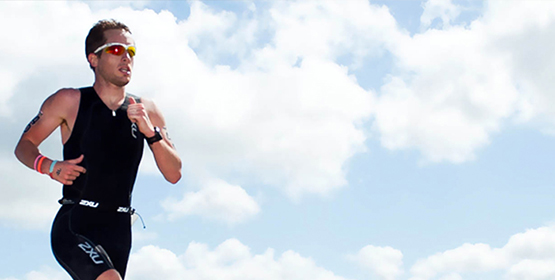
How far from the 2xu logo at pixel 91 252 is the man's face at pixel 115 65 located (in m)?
1.65

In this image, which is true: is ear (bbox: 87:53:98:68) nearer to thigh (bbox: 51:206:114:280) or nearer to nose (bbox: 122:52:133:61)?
nose (bbox: 122:52:133:61)

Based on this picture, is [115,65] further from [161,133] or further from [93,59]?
[161,133]

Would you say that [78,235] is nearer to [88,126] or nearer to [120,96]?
[88,126]

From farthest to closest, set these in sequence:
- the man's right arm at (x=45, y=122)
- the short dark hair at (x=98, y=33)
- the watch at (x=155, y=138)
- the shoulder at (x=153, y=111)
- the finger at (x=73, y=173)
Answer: the shoulder at (x=153, y=111) → the short dark hair at (x=98, y=33) → the man's right arm at (x=45, y=122) → the watch at (x=155, y=138) → the finger at (x=73, y=173)

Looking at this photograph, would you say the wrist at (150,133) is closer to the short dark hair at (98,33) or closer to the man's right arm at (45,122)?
the man's right arm at (45,122)

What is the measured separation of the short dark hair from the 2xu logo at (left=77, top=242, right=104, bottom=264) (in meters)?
2.00

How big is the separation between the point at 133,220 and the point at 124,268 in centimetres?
48

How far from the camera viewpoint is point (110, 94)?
689cm

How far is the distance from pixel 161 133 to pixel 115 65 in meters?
0.81

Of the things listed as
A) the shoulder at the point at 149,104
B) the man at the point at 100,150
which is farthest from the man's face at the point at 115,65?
the shoulder at the point at 149,104

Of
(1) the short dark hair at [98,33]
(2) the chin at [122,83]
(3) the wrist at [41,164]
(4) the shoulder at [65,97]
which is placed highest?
(1) the short dark hair at [98,33]

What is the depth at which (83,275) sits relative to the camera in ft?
19.6

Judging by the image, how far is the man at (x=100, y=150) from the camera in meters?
6.34

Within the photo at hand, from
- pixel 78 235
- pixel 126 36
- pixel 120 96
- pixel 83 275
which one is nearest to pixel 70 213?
pixel 78 235
